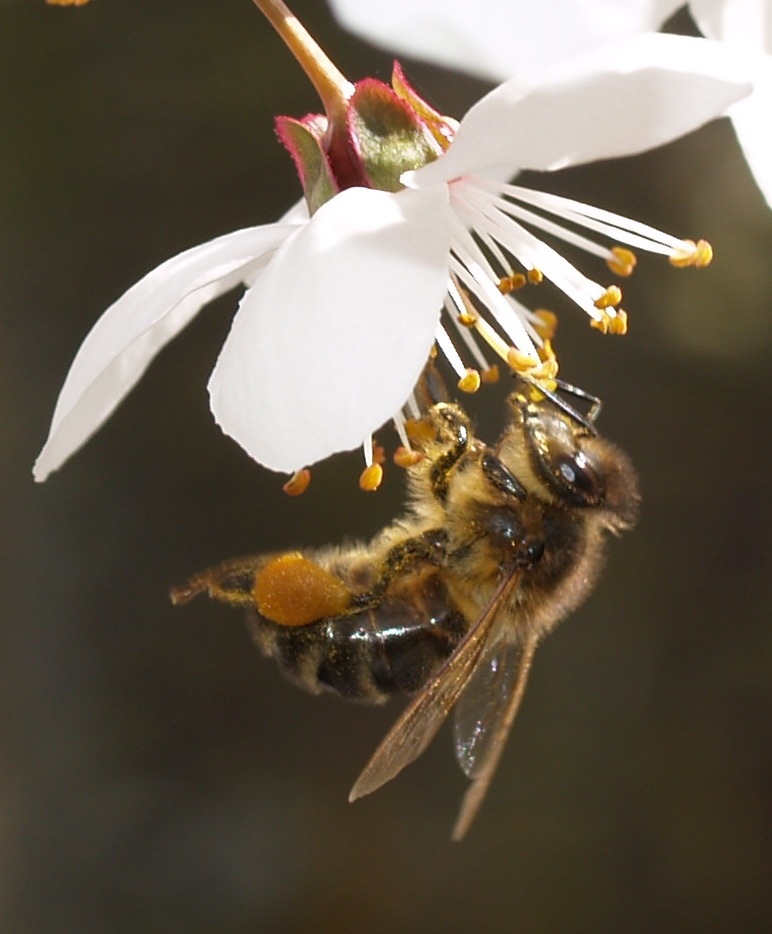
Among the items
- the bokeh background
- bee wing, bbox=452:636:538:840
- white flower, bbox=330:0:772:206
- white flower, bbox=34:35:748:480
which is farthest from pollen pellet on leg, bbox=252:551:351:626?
the bokeh background

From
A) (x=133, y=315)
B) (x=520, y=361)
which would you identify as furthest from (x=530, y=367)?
(x=133, y=315)

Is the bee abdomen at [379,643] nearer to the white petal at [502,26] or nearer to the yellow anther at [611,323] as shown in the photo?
the yellow anther at [611,323]

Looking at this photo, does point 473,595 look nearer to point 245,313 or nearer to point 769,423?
point 245,313

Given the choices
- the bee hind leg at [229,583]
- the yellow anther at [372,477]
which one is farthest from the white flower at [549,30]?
the bee hind leg at [229,583]

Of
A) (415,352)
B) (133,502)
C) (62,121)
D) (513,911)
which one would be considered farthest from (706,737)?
(415,352)

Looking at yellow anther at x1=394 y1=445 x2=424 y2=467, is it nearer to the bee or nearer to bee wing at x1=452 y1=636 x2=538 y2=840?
the bee

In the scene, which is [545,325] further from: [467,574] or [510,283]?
[467,574]
